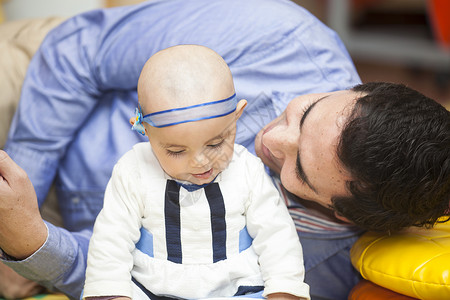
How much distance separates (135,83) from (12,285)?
1.87 feet

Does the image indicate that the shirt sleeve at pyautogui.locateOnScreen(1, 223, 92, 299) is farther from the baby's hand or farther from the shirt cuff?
the baby's hand

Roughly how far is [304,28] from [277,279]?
2.14 feet

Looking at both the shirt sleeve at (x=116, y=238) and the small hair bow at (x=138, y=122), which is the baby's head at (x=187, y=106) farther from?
the shirt sleeve at (x=116, y=238)

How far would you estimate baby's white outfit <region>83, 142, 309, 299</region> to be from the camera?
→ 39.4 inches

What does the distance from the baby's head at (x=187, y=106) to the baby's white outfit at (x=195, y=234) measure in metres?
0.09

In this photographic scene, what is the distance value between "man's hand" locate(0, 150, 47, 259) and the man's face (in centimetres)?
49

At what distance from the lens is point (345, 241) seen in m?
1.34

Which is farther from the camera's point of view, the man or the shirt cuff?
the man

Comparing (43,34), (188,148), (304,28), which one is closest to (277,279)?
(188,148)

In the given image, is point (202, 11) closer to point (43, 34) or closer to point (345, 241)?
point (43, 34)

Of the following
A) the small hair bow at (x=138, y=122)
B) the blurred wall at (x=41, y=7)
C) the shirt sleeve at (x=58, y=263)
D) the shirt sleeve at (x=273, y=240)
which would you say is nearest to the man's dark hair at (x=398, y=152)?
the shirt sleeve at (x=273, y=240)

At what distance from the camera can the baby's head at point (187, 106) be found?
892mm

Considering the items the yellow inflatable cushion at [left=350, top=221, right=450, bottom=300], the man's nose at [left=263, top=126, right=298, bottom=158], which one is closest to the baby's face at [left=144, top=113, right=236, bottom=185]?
the man's nose at [left=263, top=126, right=298, bottom=158]

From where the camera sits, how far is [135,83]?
1325 millimetres
